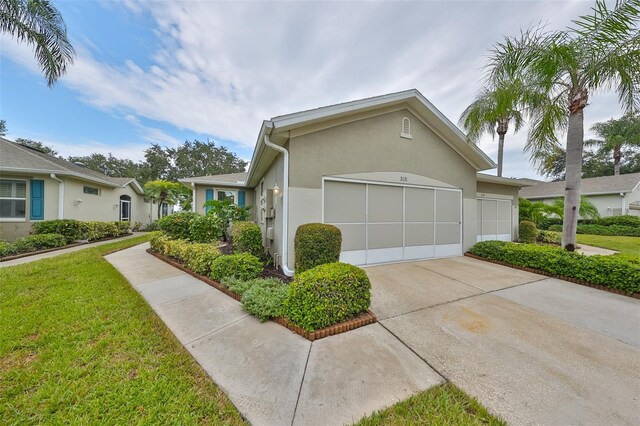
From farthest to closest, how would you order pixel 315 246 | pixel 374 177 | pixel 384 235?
pixel 384 235 < pixel 374 177 < pixel 315 246

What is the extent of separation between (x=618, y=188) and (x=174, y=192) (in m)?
34.9

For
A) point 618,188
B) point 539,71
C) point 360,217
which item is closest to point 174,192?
point 360,217

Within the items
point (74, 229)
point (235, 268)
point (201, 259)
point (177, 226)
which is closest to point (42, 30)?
point (74, 229)

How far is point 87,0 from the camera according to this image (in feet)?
23.4

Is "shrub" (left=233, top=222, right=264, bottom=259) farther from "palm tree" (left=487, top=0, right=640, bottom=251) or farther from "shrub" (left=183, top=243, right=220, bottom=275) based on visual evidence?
"palm tree" (left=487, top=0, right=640, bottom=251)

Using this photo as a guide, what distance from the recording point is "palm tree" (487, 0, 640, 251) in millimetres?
5012

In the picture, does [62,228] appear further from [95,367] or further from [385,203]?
[385,203]

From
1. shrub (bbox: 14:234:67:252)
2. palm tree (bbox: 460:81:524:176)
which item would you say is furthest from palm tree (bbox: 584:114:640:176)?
shrub (bbox: 14:234:67:252)

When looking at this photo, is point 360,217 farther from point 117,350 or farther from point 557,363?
point 117,350

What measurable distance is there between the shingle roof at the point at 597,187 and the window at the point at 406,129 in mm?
17977

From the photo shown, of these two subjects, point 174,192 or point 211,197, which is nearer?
point 211,197

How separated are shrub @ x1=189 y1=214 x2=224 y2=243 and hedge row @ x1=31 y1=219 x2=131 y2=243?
6.72 metres

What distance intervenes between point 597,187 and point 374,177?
24988 mm

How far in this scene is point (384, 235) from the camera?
6.99 metres
